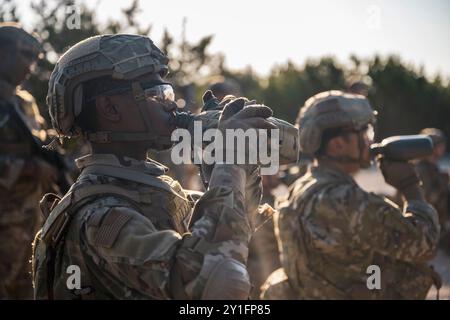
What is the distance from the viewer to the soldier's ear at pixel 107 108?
2.85 metres

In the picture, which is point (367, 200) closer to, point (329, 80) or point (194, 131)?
point (194, 131)

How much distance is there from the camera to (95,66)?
2.79 metres

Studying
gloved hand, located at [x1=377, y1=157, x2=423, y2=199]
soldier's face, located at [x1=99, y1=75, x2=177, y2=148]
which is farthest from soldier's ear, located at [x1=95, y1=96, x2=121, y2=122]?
gloved hand, located at [x1=377, y1=157, x2=423, y2=199]

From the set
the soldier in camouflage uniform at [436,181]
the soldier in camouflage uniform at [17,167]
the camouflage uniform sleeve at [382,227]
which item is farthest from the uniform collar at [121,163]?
the soldier in camouflage uniform at [436,181]

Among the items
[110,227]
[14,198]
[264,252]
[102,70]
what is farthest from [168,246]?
[264,252]

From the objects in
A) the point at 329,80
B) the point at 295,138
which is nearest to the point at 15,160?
the point at 295,138

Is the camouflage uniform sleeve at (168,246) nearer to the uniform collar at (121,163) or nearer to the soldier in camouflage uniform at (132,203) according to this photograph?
the soldier in camouflage uniform at (132,203)

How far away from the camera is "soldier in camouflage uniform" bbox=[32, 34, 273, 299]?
2.36 metres

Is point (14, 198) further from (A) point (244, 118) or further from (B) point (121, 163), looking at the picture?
(A) point (244, 118)

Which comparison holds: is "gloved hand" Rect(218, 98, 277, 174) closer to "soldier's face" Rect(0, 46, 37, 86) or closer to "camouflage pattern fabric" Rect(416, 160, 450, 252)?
"soldier's face" Rect(0, 46, 37, 86)

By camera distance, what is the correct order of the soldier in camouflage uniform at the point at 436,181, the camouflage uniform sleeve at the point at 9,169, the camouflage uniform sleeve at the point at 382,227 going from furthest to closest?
the soldier in camouflage uniform at the point at 436,181, the camouflage uniform sleeve at the point at 9,169, the camouflage uniform sleeve at the point at 382,227

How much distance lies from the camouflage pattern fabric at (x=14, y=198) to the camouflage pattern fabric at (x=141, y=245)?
4.16 meters

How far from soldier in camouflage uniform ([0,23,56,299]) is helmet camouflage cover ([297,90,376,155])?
2.75 m
